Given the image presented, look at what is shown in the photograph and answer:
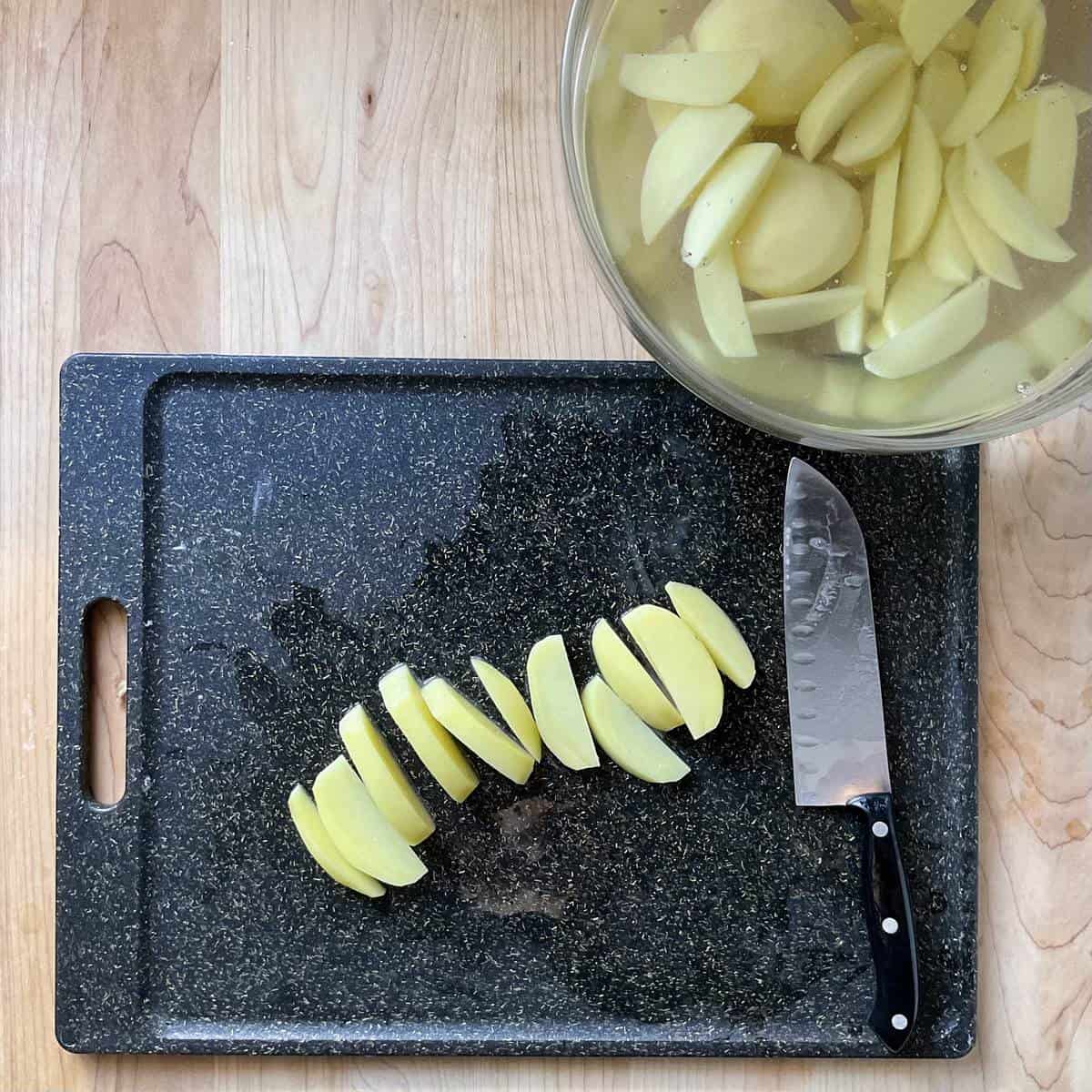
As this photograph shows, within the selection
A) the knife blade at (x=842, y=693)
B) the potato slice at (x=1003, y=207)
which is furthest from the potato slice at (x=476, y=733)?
the potato slice at (x=1003, y=207)

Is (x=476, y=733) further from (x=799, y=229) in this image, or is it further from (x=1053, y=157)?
(x=1053, y=157)

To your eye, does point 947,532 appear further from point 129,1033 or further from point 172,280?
point 129,1033

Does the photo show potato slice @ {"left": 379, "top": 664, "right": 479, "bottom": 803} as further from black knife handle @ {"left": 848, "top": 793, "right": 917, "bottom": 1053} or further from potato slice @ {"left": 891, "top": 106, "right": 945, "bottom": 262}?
potato slice @ {"left": 891, "top": 106, "right": 945, "bottom": 262}

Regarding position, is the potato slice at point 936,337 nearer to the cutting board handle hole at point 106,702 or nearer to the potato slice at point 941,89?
the potato slice at point 941,89

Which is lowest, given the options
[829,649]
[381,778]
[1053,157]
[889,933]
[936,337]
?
[889,933]

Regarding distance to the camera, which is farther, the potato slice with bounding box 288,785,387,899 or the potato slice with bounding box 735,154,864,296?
the potato slice with bounding box 288,785,387,899

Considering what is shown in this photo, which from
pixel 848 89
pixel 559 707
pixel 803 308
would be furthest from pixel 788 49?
pixel 559 707

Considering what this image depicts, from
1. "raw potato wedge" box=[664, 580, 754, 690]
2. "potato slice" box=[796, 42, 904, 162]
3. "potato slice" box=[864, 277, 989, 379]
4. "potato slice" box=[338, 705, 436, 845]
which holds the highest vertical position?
"potato slice" box=[796, 42, 904, 162]

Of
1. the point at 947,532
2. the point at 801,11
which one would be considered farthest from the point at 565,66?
the point at 947,532

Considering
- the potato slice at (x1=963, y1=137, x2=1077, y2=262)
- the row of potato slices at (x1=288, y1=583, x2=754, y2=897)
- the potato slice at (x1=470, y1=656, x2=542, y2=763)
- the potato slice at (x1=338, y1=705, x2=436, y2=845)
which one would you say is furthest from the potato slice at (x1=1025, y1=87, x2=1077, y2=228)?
the potato slice at (x1=338, y1=705, x2=436, y2=845)
